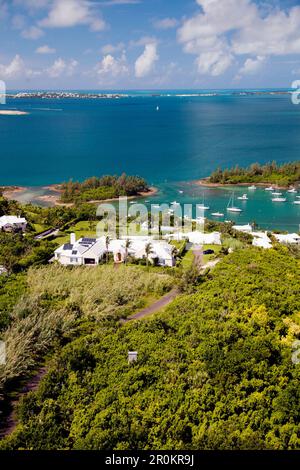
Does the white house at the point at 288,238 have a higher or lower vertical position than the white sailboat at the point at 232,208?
lower

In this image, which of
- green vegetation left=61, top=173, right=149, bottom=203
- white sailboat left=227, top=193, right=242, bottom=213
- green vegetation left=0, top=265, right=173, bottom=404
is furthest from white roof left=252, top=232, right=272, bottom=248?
green vegetation left=61, top=173, right=149, bottom=203

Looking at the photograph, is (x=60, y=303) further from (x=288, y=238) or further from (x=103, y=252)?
(x=288, y=238)

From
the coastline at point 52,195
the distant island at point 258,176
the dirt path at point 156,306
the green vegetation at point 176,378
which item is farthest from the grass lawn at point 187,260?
the distant island at point 258,176

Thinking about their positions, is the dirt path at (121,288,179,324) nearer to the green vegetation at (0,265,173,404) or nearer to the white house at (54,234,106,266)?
the green vegetation at (0,265,173,404)

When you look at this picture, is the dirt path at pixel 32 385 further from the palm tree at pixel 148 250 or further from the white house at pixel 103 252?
the white house at pixel 103 252

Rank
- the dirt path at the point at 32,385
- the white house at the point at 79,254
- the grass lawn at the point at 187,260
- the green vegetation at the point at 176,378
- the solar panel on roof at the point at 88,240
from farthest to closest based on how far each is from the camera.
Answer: the solar panel on roof at the point at 88,240
the grass lawn at the point at 187,260
the white house at the point at 79,254
the dirt path at the point at 32,385
the green vegetation at the point at 176,378

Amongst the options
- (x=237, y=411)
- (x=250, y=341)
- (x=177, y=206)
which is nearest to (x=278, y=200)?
(x=177, y=206)

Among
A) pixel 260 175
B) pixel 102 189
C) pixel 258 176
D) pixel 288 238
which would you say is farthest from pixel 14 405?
pixel 260 175
